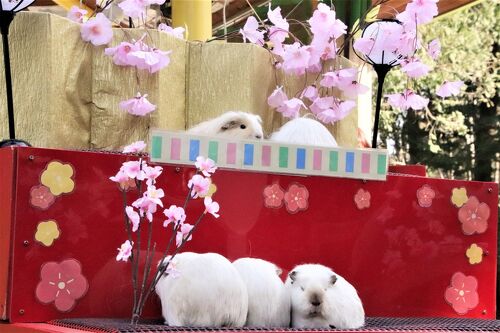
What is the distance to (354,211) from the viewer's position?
2885 millimetres

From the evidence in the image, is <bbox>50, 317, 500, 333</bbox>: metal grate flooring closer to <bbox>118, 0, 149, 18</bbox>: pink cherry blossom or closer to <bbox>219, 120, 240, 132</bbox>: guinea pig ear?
<bbox>219, 120, 240, 132</bbox>: guinea pig ear

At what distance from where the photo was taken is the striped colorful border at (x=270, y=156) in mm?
2475

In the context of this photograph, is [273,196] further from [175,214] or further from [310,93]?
[310,93]

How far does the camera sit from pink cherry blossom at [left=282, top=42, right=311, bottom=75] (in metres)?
3.25

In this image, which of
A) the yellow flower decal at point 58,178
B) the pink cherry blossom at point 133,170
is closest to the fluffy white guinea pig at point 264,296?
the pink cherry blossom at point 133,170

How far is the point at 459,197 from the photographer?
3.05 meters

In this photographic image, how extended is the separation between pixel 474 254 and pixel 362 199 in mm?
479

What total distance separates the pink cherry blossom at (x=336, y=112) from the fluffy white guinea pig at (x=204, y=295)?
3.67 feet

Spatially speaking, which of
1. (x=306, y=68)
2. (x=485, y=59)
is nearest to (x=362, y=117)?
(x=306, y=68)

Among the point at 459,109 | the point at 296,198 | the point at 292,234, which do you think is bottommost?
the point at 292,234

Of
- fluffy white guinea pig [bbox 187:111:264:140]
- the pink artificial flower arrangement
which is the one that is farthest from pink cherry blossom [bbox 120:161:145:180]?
fluffy white guinea pig [bbox 187:111:264:140]

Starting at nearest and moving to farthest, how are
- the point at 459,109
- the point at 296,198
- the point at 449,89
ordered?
the point at 296,198
the point at 449,89
the point at 459,109

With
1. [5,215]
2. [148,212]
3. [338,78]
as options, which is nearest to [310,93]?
[338,78]

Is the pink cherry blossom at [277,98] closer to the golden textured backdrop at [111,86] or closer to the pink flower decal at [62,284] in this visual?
the golden textured backdrop at [111,86]
